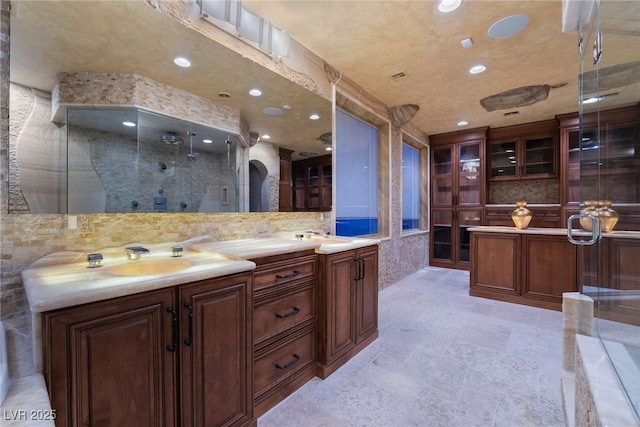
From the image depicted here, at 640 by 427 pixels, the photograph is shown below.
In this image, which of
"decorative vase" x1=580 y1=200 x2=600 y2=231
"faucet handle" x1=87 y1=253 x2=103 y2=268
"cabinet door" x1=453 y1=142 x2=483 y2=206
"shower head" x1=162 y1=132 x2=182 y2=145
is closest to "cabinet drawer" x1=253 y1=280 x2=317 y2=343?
"faucet handle" x1=87 y1=253 x2=103 y2=268

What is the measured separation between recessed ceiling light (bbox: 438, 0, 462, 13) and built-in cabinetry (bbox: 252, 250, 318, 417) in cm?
212

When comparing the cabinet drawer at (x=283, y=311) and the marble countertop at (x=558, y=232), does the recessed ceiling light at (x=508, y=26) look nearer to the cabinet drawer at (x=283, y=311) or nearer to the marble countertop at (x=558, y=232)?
the marble countertop at (x=558, y=232)

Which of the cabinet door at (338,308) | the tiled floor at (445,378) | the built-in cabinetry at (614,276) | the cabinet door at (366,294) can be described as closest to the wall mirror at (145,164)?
the cabinet door at (338,308)

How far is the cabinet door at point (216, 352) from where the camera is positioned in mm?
1189

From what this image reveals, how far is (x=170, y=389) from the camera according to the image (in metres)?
1.14

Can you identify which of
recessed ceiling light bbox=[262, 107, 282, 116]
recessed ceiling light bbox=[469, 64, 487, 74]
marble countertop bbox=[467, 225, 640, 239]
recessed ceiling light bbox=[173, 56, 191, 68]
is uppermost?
recessed ceiling light bbox=[469, 64, 487, 74]

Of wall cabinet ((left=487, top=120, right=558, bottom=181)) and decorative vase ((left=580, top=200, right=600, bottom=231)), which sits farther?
Answer: wall cabinet ((left=487, top=120, right=558, bottom=181))

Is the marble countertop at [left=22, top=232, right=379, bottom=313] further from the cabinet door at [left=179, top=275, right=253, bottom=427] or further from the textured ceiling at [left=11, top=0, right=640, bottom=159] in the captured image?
the textured ceiling at [left=11, top=0, right=640, bottom=159]

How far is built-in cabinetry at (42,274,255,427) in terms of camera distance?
894 mm

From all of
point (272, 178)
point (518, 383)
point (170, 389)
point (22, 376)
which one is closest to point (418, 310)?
point (518, 383)

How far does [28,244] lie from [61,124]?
0.58m

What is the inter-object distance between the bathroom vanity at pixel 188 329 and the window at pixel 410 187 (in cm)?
329

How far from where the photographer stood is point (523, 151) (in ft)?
16.3

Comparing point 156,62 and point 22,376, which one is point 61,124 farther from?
point 22,376
